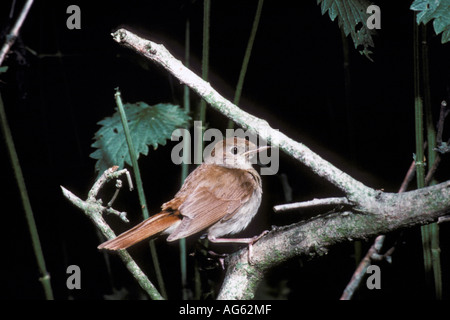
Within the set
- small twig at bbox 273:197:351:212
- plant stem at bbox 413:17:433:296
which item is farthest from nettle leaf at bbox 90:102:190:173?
plant stem at bbox 413:17:433:296

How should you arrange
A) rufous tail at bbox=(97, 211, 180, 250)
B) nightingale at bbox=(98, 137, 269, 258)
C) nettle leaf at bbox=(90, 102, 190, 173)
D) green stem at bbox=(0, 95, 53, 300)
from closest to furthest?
1. green stem at bbox=(0, 95, 53, 300)
2. rufous tail at bbox=(97, 211, 180, 250)
3. nightingale at bbox=(98, 137, 269, 258)
4. nettle leaf at bbox=(90, 102, 190, 173)

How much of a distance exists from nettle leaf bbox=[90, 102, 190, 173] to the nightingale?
28cm

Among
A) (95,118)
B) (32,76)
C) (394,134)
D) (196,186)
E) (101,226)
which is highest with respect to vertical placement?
(32,76)

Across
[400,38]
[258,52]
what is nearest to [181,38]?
[258,52]

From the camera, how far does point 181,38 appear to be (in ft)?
8.44

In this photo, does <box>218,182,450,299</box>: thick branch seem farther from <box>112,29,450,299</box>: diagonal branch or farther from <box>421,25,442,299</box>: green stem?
<box>421,25,442,299</box>: green stem

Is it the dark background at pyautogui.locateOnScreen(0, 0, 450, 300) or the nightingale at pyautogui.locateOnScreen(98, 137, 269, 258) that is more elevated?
the dark background at pyautogui.locateOnScreen(0, 0, 450, 300)

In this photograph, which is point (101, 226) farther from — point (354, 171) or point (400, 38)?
point (400, 38)

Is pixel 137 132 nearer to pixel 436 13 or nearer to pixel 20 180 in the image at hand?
pixel 20 180

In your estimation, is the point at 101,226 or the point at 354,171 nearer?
the point at 101,226

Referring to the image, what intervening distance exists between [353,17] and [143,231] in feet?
4.05

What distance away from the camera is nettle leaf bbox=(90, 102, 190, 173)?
6.68ft

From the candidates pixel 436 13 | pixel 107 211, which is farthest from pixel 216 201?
pixel 436 13

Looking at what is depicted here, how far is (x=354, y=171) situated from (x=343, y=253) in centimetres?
68
